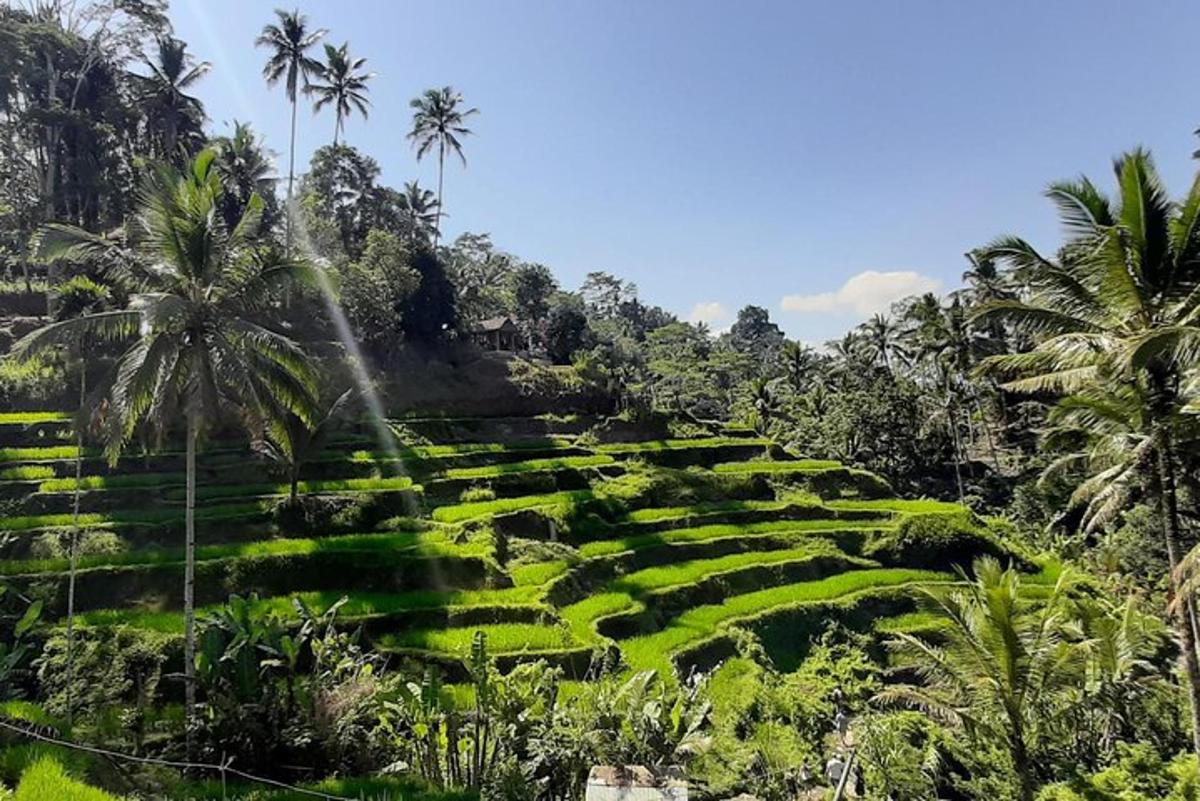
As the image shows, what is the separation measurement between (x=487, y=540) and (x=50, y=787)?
13.4 m

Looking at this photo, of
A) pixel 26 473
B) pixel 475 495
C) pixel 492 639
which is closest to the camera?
pixel 492 639

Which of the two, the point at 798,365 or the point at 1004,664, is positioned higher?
the point at 798,365

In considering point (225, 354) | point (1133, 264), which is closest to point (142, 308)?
point (225, 354)

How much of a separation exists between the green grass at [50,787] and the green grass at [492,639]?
23.3ft

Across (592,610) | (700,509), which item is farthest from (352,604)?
(700,509)

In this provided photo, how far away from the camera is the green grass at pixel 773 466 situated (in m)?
30.1

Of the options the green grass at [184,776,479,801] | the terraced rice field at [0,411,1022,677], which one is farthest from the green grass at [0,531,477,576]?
the green grass at [184,776,479,801]

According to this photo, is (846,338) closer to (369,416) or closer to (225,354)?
(369,416)

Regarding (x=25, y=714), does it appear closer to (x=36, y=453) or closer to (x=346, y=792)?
(x=346, y=792)

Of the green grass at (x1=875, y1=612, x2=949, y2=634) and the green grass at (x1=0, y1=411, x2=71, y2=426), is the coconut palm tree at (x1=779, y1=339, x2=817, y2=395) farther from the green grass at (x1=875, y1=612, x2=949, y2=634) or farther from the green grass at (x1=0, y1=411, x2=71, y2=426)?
the green grass at (x1=0, y1=411, x2=71, y2=426)

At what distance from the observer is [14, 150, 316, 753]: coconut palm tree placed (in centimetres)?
1102

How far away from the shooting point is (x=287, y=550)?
16891 mm

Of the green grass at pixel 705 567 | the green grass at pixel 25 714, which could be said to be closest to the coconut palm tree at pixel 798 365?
the green grass at pixel 705 567

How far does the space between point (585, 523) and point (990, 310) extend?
16030 mm
